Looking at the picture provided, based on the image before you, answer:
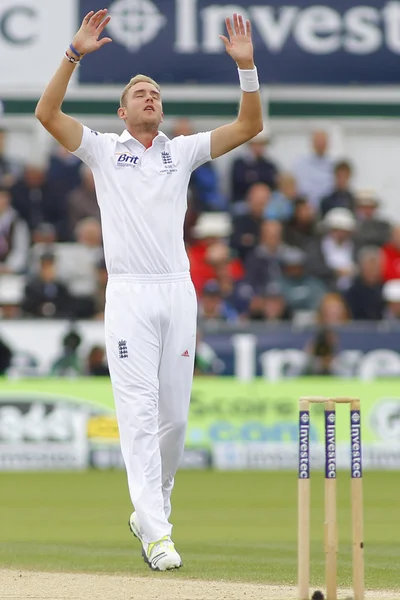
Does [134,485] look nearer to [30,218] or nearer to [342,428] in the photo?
[342,428]

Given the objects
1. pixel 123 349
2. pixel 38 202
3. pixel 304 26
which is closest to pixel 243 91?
pixel 123 349

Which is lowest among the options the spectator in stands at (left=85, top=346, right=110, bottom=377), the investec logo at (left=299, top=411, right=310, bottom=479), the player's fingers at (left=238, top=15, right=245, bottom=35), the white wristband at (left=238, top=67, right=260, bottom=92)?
the spectator in stands at (left=85, top=346, right=110, bottom=377)

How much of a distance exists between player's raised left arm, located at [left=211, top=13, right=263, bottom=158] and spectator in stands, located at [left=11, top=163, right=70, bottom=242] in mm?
10722

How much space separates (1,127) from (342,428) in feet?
24.9

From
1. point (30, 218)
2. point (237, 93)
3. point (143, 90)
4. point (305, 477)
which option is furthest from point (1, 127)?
point (305, 477)

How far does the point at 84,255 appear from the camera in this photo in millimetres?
17062

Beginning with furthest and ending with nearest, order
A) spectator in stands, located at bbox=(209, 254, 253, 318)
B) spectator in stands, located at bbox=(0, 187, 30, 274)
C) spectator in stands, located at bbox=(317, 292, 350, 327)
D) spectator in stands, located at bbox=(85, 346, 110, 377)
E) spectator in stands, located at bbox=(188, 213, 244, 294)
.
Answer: spectator in stands, located at bbox=(0, 187, 30, 274), spectator in stands, located at bbox=(188, 213, 244, 294), spectator in stands, located at bbox=(209, 254, 253, 318), spectator in stands, located at bbox=(317, 292, 350, 327), spectator in stands, located at bbox=(85, 346, 110, 377)

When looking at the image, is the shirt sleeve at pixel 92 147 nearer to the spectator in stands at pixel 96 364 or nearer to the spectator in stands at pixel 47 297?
the spectator in stands at pixel 96 364

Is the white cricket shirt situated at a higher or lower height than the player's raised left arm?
lower

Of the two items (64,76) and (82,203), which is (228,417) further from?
(64,76)

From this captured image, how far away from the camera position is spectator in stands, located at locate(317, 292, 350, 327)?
1587cm

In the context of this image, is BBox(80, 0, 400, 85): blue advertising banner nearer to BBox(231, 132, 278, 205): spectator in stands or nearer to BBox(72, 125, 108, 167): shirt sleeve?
BBox(231, 132, 278, 205): spectator in stands

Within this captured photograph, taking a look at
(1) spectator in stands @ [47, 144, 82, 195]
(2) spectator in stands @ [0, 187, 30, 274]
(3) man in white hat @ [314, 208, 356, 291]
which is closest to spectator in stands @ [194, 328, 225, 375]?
(3) man in white hat @ [314, 208, 356, 291]

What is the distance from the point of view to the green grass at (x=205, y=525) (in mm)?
7586
